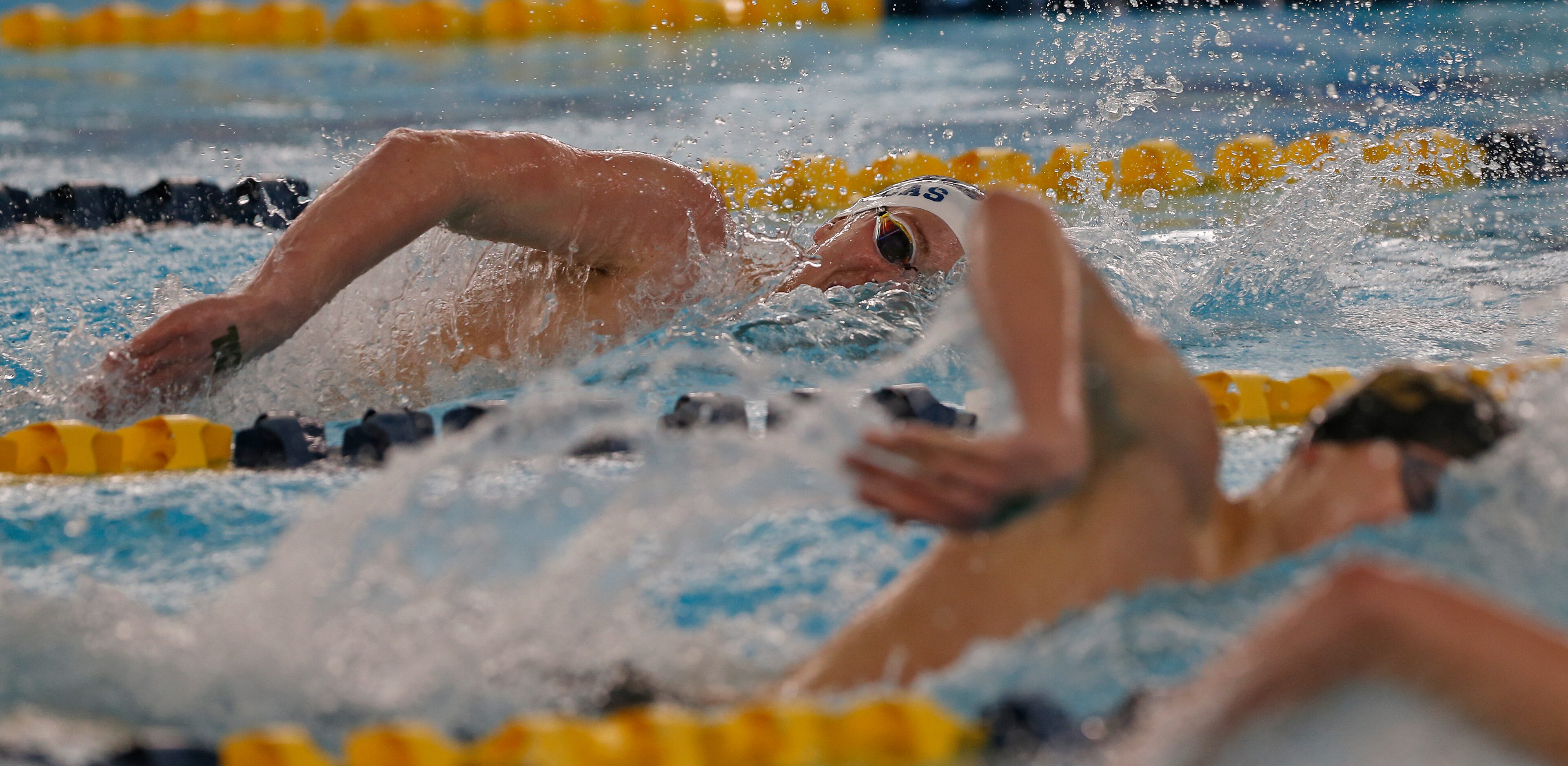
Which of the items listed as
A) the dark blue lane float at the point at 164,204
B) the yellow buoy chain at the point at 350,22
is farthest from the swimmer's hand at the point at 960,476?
the yellow buoy chain at the point at 350,22

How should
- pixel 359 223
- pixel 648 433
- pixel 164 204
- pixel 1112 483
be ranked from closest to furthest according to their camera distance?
1. pixel 1112 483
2. pixel 648 433
3. pixel 359 223
4. pixel 164 204

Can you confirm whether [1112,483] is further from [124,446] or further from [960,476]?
[124,446]

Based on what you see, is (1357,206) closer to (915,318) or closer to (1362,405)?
(915,318)

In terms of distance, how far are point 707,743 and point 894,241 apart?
1.99 metres

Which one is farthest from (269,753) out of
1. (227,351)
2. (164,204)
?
(164,204)

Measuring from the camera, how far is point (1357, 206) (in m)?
4.49

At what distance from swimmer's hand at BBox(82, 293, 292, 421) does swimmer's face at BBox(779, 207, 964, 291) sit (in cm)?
129

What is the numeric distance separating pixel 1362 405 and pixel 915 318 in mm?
1894

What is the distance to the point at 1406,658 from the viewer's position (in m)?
1.11

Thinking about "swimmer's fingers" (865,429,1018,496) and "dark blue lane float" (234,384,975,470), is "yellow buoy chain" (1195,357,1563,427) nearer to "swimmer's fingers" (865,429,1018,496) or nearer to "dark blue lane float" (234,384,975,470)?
"dark blue lane float" (234,384,975,470)

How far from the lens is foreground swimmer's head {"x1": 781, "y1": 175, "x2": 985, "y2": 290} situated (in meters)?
→ 3.14

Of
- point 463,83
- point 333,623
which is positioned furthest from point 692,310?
point 463,83

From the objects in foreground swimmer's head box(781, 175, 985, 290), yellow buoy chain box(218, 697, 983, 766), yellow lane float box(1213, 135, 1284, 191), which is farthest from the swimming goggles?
yellow lane float box(1213, 135, 1284, 191)

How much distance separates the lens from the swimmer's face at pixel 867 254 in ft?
10.3
